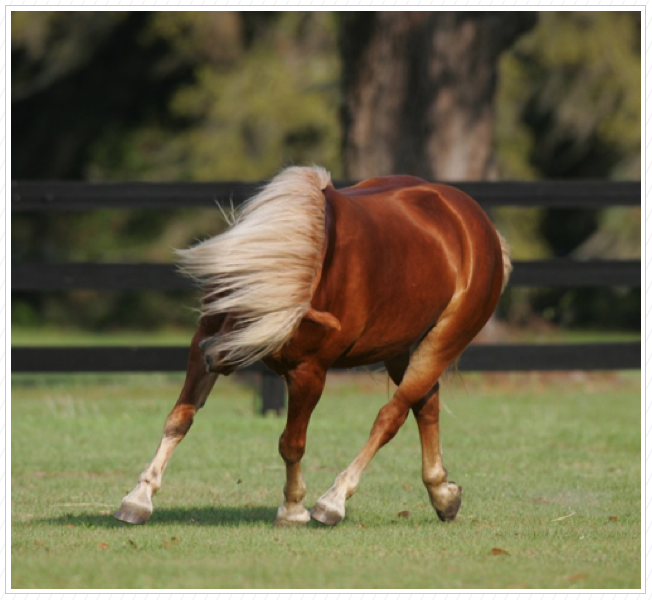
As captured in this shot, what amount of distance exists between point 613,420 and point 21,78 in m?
16.6

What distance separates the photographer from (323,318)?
200 inches

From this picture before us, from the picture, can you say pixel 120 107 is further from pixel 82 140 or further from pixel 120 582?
pixel 120 582

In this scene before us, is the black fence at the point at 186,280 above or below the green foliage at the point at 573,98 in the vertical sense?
above

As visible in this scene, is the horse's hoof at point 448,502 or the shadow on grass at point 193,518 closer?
the shadow on grass at point 193,518

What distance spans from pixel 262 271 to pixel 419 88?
7712 millimetres

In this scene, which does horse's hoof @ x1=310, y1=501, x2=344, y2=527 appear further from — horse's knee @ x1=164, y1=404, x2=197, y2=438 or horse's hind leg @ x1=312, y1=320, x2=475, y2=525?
horse's knee @ x1=164, y1=404, x2=197, y2=438

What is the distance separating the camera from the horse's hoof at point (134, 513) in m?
5.18

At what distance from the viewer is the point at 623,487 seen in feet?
21.7

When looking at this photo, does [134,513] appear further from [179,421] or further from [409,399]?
[409,399]

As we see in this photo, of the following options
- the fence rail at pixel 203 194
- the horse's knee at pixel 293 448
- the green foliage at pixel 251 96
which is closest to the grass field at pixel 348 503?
the horse's knee at pixel 293 448

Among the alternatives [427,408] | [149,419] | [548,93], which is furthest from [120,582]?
[548,93]

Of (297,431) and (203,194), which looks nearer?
(297,431)

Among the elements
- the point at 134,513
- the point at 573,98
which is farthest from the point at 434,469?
the point at 573,98

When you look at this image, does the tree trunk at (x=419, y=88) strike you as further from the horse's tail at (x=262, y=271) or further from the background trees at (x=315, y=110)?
the horse's tail at (x=262, y=271)
